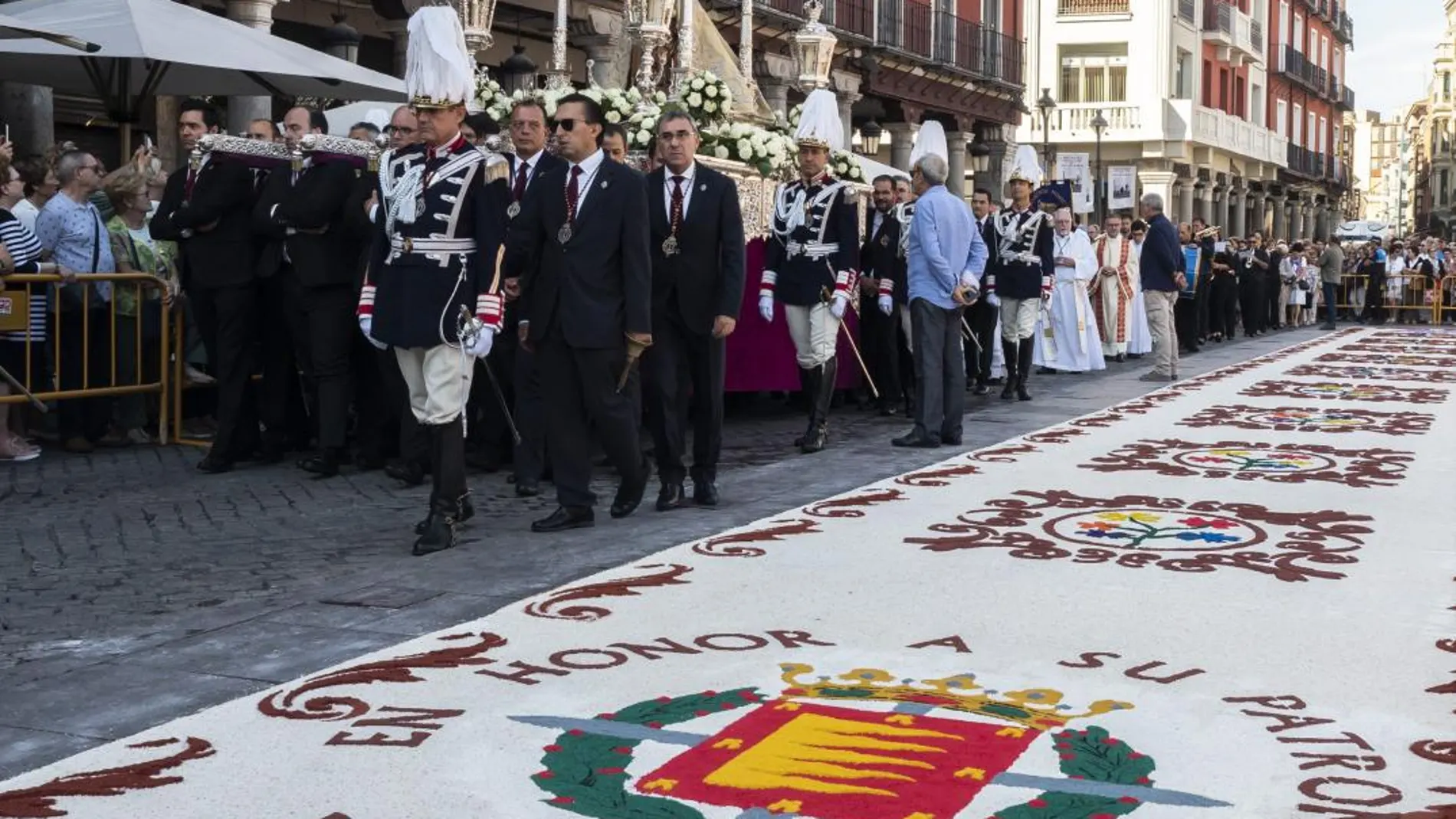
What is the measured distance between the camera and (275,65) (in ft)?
34.2

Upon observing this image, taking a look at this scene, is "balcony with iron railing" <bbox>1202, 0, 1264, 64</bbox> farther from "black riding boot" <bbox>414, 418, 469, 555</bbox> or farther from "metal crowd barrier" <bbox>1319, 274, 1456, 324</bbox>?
"black riding boot" <bbox>414, 418, 469, 555</bbox>

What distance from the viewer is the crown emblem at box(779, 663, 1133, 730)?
13.9 ft

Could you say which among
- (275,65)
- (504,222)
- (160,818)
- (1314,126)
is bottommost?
(160,818)

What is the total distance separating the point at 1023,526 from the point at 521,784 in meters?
3.93

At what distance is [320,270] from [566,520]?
90.8 inches

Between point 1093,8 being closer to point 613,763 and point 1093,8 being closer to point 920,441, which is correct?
point 920,441

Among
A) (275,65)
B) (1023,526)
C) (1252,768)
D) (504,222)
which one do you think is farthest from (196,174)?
(1252,768)

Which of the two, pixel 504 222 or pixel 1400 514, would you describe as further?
pixel 1400 514

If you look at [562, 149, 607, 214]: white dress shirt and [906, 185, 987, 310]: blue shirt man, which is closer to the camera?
[562, 149, 607, 214]: white dress shirt

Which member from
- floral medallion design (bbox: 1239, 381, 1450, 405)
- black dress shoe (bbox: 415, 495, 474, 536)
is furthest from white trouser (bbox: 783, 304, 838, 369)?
floral medallion design (bbox: 1239, 381, 1450, 405)

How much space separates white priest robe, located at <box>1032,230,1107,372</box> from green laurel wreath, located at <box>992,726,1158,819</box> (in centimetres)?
1457

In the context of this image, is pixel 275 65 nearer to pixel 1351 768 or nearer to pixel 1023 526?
pixel 1023 526

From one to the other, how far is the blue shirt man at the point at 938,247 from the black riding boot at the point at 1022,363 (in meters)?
3.27

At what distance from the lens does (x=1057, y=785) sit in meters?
3.68
